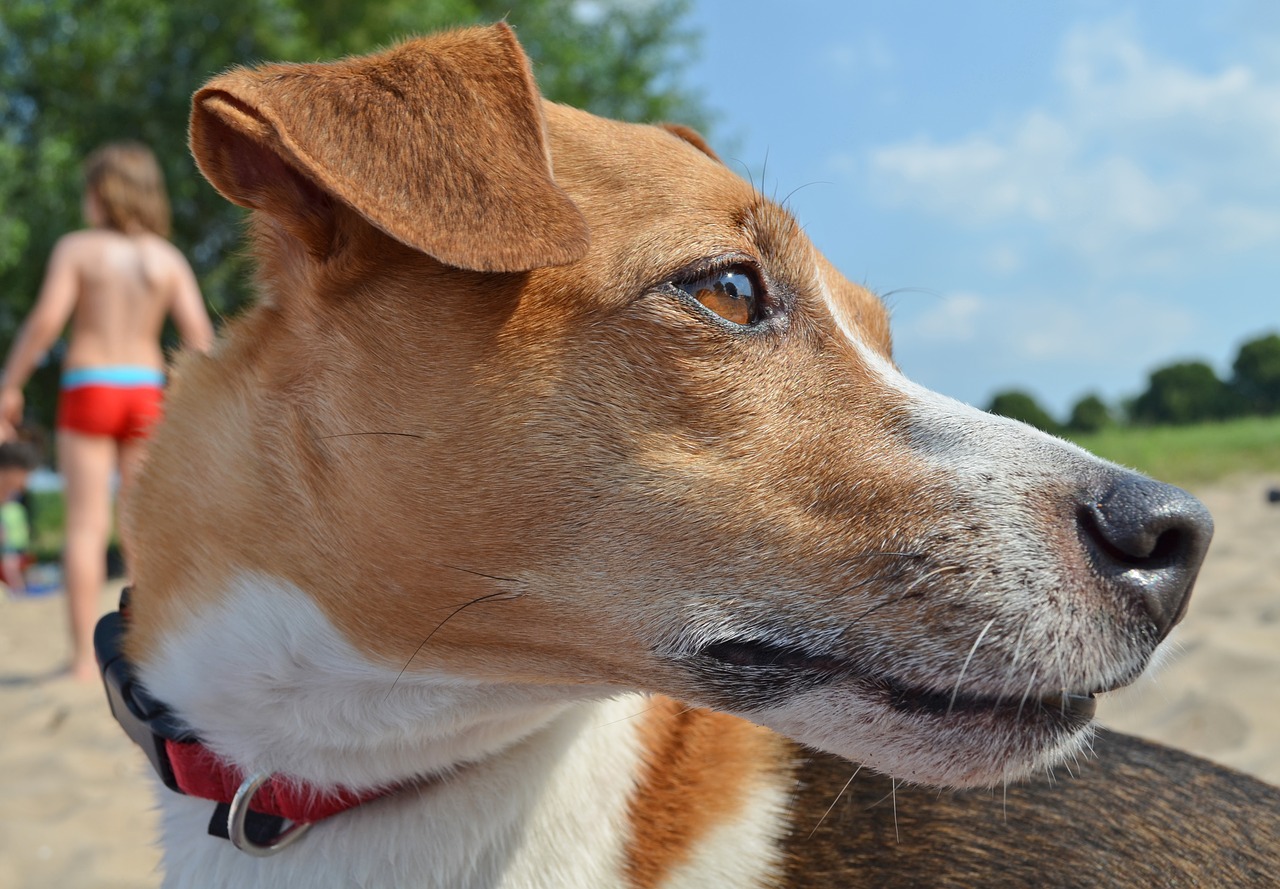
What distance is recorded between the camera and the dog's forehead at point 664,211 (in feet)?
6.29

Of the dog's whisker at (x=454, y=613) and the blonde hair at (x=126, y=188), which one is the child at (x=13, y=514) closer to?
the blonde hair at (x=126, y=188)

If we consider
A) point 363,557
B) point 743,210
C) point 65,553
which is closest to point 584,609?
point 363,557

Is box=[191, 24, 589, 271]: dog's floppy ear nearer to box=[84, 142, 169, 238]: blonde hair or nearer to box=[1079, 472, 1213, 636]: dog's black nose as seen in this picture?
box=[1079, 472, 1213, 636]: dog's black nose

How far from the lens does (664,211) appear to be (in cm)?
196

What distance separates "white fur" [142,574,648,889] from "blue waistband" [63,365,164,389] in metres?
4.19

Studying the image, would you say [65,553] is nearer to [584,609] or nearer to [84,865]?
[84,865]

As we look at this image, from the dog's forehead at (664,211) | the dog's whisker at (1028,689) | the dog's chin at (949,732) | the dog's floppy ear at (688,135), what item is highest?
the dog's floppy ear at (688,135)

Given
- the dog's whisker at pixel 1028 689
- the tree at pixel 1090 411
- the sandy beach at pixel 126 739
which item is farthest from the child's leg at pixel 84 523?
the tree at pixel 1090 411

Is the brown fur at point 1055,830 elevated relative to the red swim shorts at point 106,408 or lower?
elevated

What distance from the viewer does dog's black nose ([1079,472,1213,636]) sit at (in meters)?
1.63

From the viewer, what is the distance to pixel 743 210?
6.70ft

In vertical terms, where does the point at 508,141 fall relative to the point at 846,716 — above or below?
above

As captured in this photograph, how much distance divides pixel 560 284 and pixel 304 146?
0.47 metres

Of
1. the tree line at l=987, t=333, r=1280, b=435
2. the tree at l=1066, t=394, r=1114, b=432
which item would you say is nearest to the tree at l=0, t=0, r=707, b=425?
the tree at l=1066, t=394, r=1114, b=432
